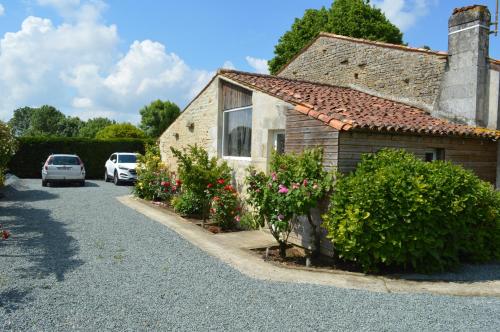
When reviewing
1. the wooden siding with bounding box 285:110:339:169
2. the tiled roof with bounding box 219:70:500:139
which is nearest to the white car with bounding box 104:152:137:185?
the tiled roof with bounding box 219:70:500:139

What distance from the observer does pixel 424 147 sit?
8008mm

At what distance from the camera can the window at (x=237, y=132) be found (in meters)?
10.3

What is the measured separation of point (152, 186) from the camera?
45.3 feet

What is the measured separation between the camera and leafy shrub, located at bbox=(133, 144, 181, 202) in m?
13.4

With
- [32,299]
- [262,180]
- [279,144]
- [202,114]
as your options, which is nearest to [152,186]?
[202,114]

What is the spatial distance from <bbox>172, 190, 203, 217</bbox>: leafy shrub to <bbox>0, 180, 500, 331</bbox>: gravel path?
139 inches

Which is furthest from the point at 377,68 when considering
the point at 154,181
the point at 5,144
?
the point at 5,144

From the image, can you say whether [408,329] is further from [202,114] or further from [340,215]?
[202,114]

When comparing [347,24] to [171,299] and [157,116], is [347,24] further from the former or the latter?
[157,116]

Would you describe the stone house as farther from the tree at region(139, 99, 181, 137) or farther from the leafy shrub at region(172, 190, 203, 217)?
the tree at region(139, 99, 181, 137)

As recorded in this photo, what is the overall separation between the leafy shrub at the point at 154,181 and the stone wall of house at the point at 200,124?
78 cm

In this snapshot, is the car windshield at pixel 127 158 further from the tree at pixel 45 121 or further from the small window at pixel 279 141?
the tree at pixel 45 121

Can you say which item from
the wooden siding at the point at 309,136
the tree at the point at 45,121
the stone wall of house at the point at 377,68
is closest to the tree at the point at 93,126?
the tree at the point at 45,121

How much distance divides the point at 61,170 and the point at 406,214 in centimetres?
1611
